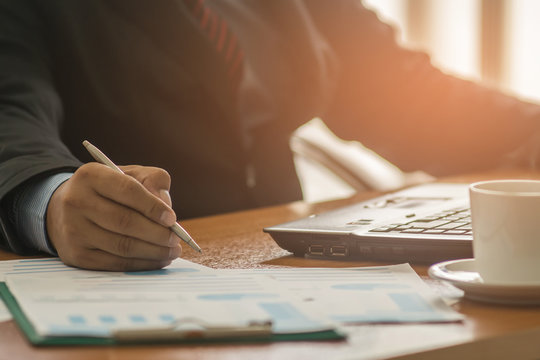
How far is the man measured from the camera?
0.66 m

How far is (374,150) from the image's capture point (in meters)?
1.76

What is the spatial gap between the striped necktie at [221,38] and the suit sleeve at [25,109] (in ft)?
0.85

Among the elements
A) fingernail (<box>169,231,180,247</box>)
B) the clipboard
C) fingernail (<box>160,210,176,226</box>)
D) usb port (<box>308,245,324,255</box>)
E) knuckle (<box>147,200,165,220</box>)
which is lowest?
usb port (<box>308,245,324,255</box>)

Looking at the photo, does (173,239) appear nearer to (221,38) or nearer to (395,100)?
(221,38)

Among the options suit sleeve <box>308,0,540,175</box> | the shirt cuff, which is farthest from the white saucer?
suit sleeve <box>308,0,540,175</box>

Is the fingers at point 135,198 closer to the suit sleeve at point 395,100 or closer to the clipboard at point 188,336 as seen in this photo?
the clipboard at point 188,336

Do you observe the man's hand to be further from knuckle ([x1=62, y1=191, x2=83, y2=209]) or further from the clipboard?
the clipboard

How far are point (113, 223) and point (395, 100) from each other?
1164 millimetres

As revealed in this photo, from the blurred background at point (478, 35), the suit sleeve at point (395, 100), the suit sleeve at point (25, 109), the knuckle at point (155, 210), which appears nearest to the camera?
the knuckle at point (155, 210)

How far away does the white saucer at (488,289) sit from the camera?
500 millimetres

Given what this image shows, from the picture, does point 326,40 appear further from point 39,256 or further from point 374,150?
point 39,256

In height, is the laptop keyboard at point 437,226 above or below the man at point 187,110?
below

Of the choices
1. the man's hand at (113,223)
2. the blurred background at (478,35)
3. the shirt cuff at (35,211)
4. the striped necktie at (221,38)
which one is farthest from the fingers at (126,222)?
the blurred background at (478,35)

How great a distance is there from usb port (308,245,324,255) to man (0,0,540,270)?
14 centimetres
